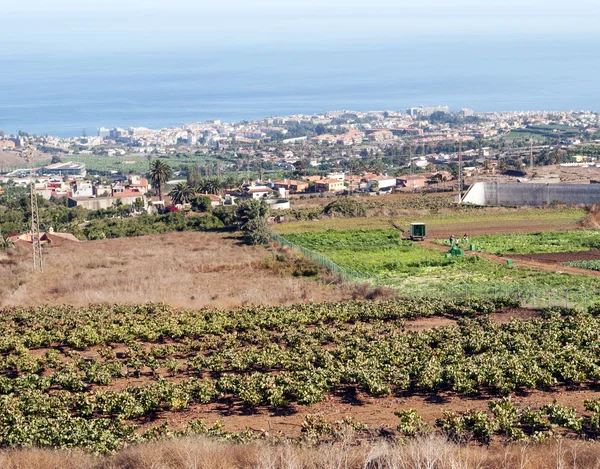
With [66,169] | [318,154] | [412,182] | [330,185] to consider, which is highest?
[318,154]

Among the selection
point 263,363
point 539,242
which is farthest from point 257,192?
point 263,363

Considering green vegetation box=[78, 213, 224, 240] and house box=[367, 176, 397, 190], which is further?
house box=[367, 176, 397, 190]

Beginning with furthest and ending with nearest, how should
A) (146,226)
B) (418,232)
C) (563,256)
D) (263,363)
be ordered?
1. (146,226)
2. (418,232)
3. (563,256)
4. (263,363)

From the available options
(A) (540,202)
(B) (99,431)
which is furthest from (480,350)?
(A) (540,202)

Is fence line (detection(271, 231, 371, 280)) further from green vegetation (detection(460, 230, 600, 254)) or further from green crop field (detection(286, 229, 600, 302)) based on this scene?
green vegetation (detection(460, 230, 600, 254))

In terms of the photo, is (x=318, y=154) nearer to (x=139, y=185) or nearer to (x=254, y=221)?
(x=139, y=185)

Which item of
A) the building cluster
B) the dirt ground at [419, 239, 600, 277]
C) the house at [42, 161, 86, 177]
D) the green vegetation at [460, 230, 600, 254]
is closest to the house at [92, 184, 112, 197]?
the building cluster

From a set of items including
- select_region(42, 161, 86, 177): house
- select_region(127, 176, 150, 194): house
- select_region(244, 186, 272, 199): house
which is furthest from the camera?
select_region(42, 161, 86, 177): house
